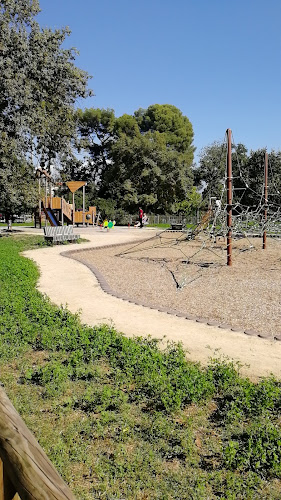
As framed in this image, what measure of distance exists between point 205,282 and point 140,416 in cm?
687

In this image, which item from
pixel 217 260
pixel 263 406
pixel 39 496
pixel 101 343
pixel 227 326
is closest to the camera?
pixel 39 496

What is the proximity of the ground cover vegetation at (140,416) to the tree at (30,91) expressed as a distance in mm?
17094

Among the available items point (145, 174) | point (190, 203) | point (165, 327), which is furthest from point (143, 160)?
point (165, 327)

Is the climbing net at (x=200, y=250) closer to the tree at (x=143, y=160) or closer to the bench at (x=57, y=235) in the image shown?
the bench at (x=57, y=235)

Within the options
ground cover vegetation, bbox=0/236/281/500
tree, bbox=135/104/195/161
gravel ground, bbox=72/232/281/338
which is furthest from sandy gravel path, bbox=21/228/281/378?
tree, bbox=135/104/195/161

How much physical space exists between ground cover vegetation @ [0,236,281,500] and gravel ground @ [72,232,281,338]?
89.6 inches

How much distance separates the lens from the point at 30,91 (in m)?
21.0

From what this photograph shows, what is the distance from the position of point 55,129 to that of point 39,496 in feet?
78.8

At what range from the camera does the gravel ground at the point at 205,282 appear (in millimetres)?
7117

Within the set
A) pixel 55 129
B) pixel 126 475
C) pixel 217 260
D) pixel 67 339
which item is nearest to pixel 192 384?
pixel 126 475

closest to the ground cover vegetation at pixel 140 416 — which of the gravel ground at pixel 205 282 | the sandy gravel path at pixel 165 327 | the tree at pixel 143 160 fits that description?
the sandy gravel path at pixel 165 327

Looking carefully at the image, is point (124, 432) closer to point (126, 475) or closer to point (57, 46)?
point (126, 475)

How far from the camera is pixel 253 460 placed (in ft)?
9.18

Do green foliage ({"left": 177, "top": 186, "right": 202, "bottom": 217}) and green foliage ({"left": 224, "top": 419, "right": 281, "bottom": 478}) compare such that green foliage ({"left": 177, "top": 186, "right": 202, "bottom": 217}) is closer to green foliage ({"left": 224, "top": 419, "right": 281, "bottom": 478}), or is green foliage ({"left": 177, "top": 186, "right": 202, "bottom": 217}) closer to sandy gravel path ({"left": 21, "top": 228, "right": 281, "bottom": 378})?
sandy gravel path ({"left": 21, "top": 228, "right": 281, "bottom": 378})
